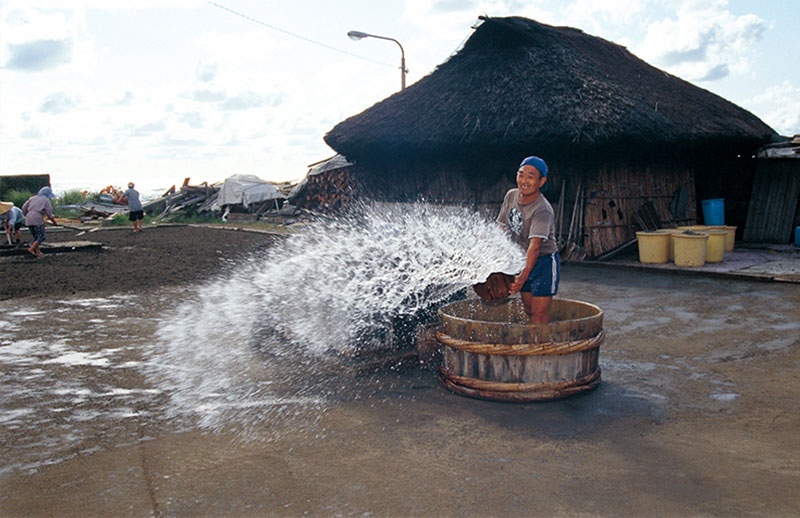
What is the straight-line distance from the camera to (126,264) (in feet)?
42.0

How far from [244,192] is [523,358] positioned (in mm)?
26465

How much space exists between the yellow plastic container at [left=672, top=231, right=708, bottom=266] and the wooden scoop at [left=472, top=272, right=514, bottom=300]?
24.0ft

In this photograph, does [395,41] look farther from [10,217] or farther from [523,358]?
[523,358]

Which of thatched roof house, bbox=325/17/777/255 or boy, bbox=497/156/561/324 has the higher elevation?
thatched roof house, bbox=325/17/777/255

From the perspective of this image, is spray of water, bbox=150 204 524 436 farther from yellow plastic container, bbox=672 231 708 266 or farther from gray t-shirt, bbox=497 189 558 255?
yellow plastic container, bbox=672 231 708 266

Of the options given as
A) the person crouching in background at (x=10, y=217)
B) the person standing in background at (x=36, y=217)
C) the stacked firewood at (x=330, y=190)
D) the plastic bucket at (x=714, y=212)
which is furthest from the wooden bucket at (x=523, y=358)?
the stacked firewood at (x=330, y=190)

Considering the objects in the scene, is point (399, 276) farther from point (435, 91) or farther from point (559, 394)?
point (435, 91)

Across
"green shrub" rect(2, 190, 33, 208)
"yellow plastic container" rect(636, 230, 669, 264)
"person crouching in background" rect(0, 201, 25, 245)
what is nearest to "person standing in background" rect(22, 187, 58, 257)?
"person crouching in background" rect(0, 201, 25, 245)

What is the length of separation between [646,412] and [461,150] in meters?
10.3

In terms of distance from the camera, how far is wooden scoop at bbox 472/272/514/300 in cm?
506

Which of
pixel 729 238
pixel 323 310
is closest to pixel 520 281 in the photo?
pixel 323 310

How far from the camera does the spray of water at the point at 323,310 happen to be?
4773 mm

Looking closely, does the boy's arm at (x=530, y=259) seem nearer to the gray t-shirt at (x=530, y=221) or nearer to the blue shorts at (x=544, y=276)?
the gray t-shirt at (x=530, y=221)

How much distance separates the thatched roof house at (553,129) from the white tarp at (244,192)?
43.1 ft
